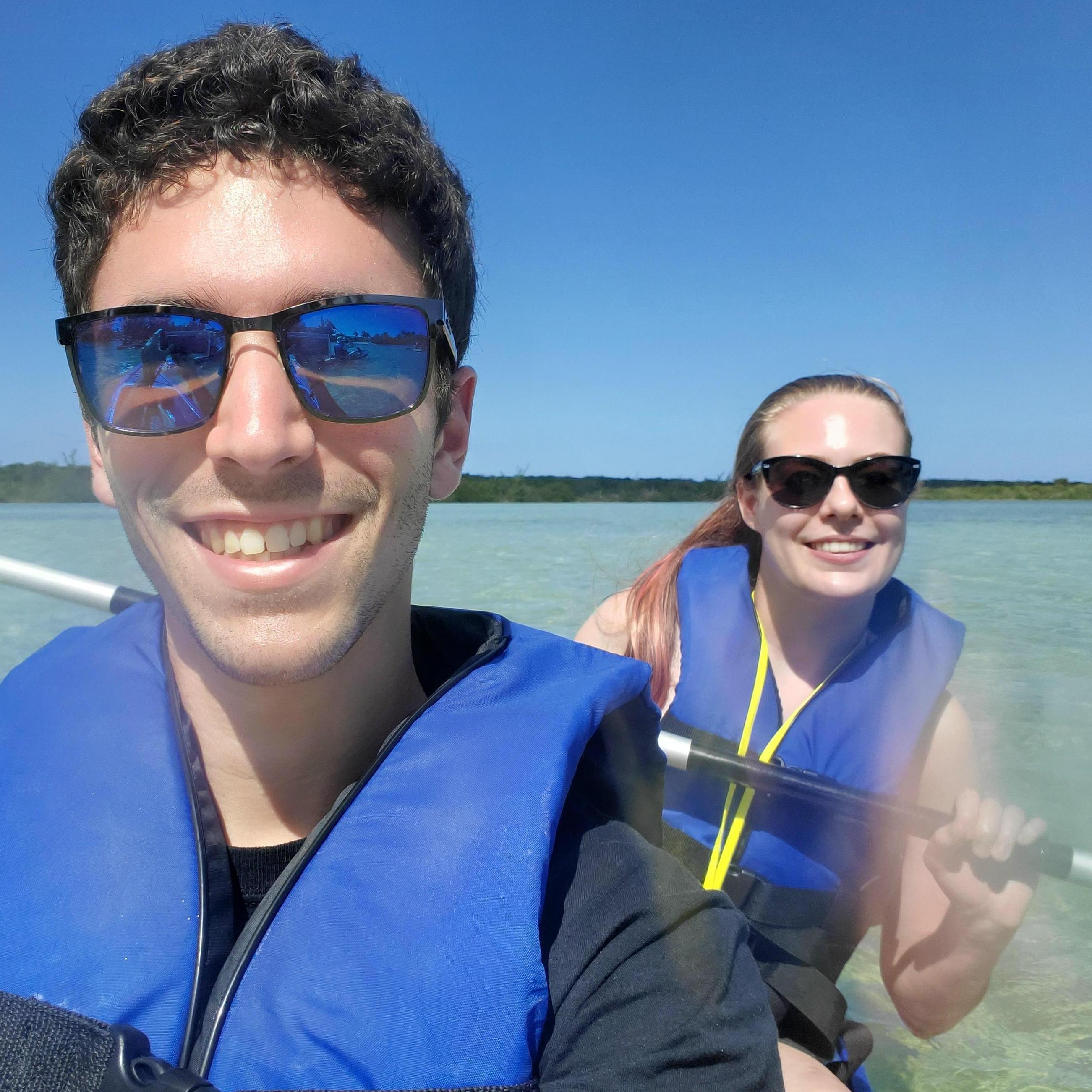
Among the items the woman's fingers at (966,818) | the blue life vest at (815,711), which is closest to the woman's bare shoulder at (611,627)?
the blue life vest at (815,711)

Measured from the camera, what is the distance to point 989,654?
20.5 feet

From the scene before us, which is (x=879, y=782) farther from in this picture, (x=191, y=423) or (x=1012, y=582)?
(x=1012, y=582)

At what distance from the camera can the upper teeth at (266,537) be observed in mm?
1264

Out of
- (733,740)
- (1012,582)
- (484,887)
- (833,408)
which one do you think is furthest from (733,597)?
(1012,582)

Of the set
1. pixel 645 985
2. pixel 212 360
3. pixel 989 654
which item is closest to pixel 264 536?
pixel 212 360

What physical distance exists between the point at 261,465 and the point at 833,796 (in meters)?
1.71

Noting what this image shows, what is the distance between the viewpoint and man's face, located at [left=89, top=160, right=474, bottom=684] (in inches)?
48.7

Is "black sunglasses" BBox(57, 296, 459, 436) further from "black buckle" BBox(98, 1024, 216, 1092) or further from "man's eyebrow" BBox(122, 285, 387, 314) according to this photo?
"black buckle" BBox(98, 1024, 216, 1092)

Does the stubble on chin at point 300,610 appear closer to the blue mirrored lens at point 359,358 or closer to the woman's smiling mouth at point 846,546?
the blue mirrored lens at point 359,358

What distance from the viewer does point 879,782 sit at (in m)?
2.53

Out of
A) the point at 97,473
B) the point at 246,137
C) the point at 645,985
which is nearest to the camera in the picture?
the point at 645,985

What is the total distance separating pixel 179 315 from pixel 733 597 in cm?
199

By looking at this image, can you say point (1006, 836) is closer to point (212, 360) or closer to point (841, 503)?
point (841, 503)

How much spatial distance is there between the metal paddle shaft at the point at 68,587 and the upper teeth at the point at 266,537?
1.36m
